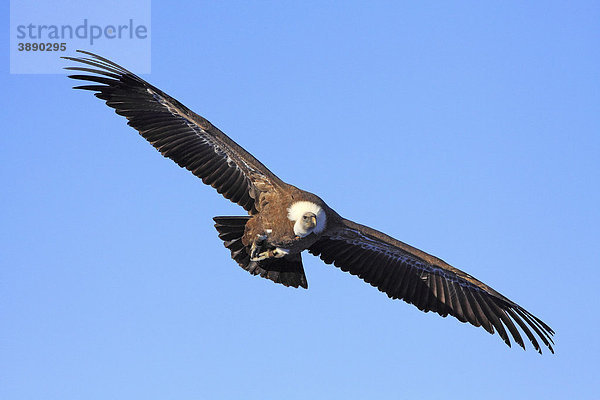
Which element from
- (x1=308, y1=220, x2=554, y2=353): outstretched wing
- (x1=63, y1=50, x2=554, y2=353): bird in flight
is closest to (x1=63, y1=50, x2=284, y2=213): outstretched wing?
(x1=63, y1=50, x2=554, y2=353): bird in flight

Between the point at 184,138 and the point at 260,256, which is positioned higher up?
the point at 184,138

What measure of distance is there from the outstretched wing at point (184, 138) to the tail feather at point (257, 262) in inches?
12.8

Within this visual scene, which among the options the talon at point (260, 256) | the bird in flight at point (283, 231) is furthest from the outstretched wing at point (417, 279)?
the talon at point (260, 256)

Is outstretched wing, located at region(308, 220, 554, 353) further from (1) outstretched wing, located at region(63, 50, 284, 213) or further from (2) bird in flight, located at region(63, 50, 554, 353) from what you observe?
(1) outstretched wing, located at region(63, 50, 284, 213)

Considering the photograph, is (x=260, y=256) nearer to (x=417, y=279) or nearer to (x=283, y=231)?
(x=283, y=231)

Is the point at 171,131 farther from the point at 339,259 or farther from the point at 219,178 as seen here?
the point at 339,259

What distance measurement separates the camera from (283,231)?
11.3 m

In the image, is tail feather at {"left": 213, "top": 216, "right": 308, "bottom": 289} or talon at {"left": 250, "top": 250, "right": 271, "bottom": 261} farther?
tail feather at {"left": 213, "top": 216, "right": 308, "bottom": 289}

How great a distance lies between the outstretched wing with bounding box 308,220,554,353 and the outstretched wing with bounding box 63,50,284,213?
141 cm

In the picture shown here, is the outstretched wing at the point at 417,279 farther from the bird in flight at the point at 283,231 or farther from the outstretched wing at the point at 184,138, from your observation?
the outstretched wing at the point at 184,138

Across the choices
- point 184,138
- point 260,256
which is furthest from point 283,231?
point 184,138

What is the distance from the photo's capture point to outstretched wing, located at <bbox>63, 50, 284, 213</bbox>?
11664 millimetres

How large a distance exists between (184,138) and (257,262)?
79.0 inches

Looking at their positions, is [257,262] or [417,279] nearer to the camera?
Answer: [257,262]
